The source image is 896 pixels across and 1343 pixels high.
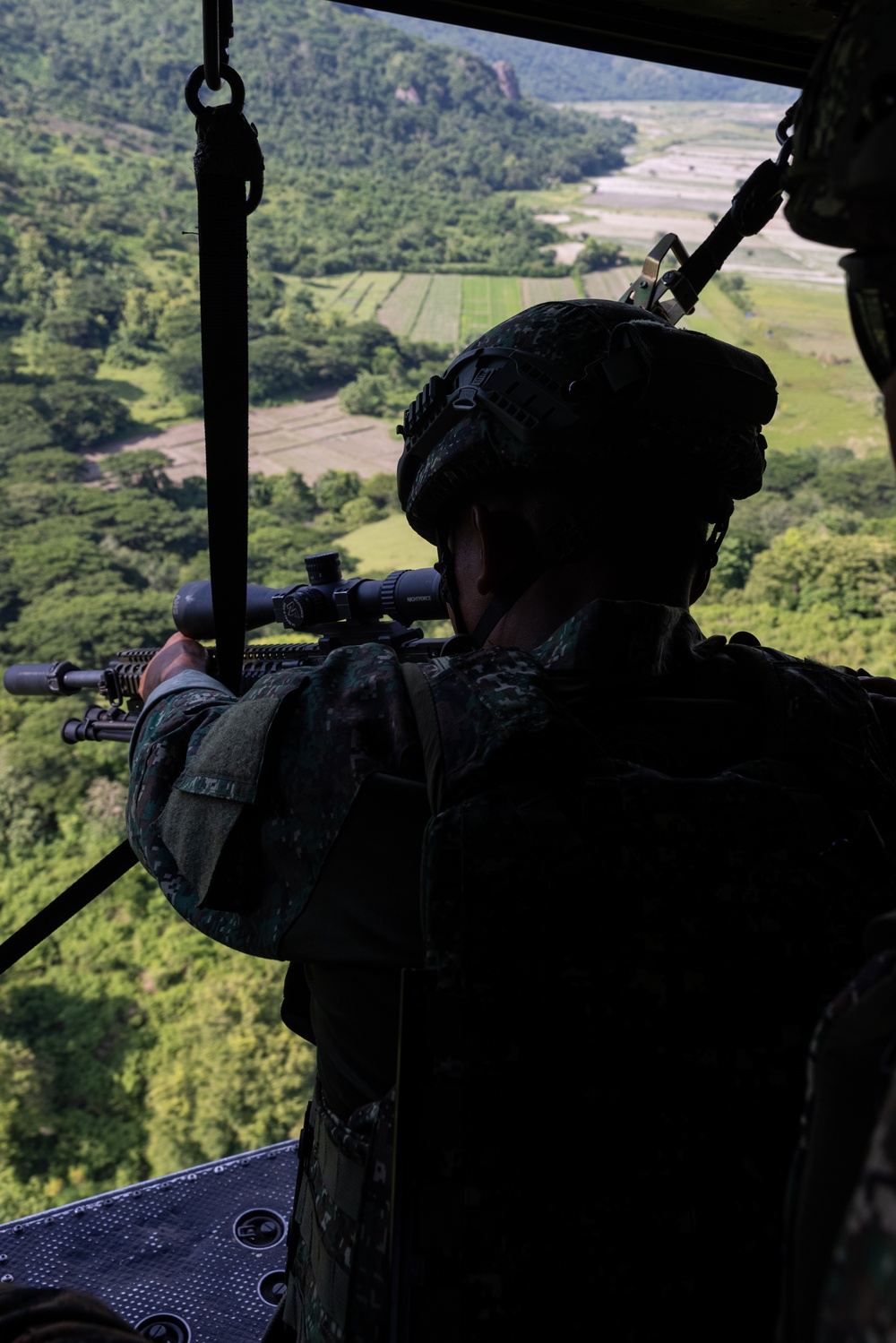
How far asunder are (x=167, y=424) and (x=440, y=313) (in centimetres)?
919

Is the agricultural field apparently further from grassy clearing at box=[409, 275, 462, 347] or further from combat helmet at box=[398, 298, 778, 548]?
combat helmet at box=[398, 298, 778, 548]

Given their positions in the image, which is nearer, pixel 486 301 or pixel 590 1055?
pixel 590 1055

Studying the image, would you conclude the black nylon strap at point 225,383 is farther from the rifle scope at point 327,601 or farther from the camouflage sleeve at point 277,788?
the camouflage sleeve at point 277,788

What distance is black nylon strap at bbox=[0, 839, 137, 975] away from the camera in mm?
2018

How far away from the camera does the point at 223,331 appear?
5.81ft

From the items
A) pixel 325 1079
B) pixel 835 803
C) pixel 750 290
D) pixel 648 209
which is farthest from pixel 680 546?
pixel 648 209

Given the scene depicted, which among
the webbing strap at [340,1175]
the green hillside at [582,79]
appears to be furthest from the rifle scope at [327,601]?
the green hillside at [582,79]

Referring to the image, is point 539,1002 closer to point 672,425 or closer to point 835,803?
point 835,803

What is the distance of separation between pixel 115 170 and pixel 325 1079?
44373 millimetres

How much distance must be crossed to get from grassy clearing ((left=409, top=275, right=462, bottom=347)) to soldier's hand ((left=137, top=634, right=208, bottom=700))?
1185 inches

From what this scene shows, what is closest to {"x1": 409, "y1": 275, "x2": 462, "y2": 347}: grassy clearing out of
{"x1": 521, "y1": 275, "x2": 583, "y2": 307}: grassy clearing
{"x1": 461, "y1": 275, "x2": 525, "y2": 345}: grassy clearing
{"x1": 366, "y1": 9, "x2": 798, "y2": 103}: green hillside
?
{"x1": 461, "y1": 275, "x2": 525, "y2": 345}: grassy clearing

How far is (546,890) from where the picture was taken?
3.59 ft

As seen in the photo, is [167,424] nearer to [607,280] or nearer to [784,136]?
[607,280]

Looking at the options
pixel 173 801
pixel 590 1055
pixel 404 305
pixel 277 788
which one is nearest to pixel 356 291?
pixel 404 305
